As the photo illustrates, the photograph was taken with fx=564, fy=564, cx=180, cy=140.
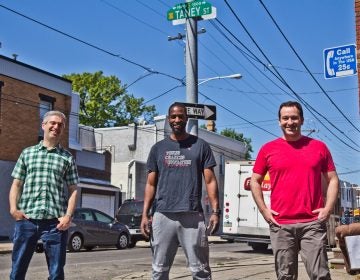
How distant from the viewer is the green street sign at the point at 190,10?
433 inches

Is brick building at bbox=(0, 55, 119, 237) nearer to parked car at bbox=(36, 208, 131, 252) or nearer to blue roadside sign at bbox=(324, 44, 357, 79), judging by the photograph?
parked car at bbox=(36, 208, 131, 252)

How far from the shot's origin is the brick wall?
923 inches

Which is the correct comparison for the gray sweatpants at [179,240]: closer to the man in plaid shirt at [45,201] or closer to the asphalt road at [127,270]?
the man in plaid shirt at [45,201]

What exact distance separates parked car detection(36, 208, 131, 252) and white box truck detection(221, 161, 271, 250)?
3949 mm

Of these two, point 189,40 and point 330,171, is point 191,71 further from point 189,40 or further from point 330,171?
point 330,171

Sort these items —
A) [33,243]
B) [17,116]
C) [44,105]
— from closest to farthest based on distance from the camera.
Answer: [33,243] → [17,116] → [44,105]

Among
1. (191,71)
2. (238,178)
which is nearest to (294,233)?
(191,71)

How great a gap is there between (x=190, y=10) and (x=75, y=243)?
9.58m

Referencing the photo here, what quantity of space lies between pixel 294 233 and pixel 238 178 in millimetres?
13455

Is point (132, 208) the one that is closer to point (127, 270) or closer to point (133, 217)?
point (133, 217)

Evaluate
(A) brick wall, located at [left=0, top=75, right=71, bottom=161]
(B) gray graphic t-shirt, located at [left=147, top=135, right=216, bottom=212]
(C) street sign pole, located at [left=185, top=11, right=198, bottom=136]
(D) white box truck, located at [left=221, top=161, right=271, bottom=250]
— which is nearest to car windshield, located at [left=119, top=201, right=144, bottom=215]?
(A) brick wall, located at [left=0, top=75, right=71, bottom=161]

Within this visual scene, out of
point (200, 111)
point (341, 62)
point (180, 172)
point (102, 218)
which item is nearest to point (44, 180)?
point (180, 172)

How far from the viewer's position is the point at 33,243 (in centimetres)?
480

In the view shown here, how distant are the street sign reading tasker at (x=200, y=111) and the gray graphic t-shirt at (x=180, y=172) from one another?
4892mm
